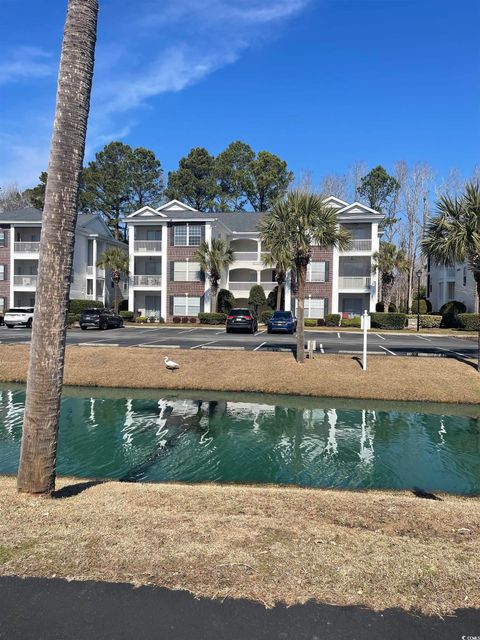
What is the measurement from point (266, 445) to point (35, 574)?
8.01 metres

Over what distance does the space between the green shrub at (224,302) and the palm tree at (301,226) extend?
26.5 metres

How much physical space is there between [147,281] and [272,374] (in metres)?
30.9

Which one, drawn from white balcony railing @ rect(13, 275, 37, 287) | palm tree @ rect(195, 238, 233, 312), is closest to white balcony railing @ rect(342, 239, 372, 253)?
palm tree @ rect(195, 238, 233, 312)

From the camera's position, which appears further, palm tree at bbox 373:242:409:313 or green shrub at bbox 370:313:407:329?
palm tree at bbox 373:242:409:313

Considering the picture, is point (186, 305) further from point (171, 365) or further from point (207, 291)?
point (171, 365)

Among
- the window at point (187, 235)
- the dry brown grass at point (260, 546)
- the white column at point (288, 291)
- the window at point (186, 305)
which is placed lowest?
the dry brown grass at point (260, 546)

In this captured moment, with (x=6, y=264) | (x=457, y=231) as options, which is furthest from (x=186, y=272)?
(x=457, y=231)

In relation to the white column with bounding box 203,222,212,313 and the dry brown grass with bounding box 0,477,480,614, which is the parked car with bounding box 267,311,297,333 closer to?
the white column with bounding box 203,222,212,313

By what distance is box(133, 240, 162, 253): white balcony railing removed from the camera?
157ft

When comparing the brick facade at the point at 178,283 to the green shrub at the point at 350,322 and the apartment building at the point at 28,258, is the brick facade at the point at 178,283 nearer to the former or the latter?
the apartment building at the point at 28,258

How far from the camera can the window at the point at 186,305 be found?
4647cm

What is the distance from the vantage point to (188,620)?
3.36 m

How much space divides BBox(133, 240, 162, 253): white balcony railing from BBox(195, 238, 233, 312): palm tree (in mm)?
4395

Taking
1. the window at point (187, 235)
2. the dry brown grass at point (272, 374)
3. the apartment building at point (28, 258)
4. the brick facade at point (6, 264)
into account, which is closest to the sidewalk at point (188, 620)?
the dry brown grass at point (272, 374)
